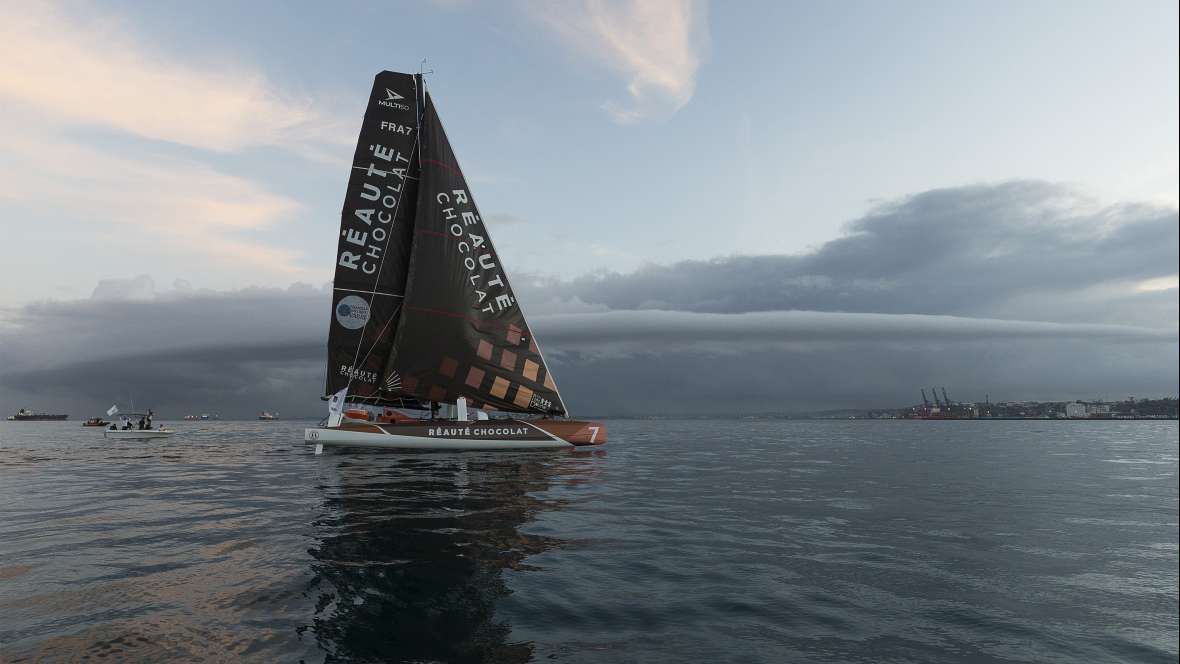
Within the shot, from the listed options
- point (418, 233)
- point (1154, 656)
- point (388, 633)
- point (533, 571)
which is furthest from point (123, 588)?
point (418, 233)

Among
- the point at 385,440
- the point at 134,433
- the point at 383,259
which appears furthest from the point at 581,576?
the point at 134,433

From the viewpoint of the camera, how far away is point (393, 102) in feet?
139

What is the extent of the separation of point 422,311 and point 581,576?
103 ft

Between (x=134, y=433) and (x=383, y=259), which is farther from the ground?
(x=383, y=259)

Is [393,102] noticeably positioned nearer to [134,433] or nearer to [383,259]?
[383,259]

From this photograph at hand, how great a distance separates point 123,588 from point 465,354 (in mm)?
30246

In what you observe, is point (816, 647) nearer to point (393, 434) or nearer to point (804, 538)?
point (804, 538)

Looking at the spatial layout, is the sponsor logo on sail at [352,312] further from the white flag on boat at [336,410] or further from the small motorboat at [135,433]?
the small motorboat at [135,433]

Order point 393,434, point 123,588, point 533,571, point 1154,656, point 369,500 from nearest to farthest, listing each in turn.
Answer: point 1154,656 < point 123,588 < point 533,571 < point 369,500 < point 393,434

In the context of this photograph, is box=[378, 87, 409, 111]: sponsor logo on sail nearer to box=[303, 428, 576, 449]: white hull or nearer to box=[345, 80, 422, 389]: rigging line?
box=[345, 80, 422, 389]: rigging line

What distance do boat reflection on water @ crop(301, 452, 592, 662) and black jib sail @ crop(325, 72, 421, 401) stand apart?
20.8 m

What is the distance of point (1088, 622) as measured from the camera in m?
7.36

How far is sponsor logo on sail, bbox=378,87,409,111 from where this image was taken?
139 feet

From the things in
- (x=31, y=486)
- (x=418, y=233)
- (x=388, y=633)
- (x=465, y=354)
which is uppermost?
(x=418, y=233)
